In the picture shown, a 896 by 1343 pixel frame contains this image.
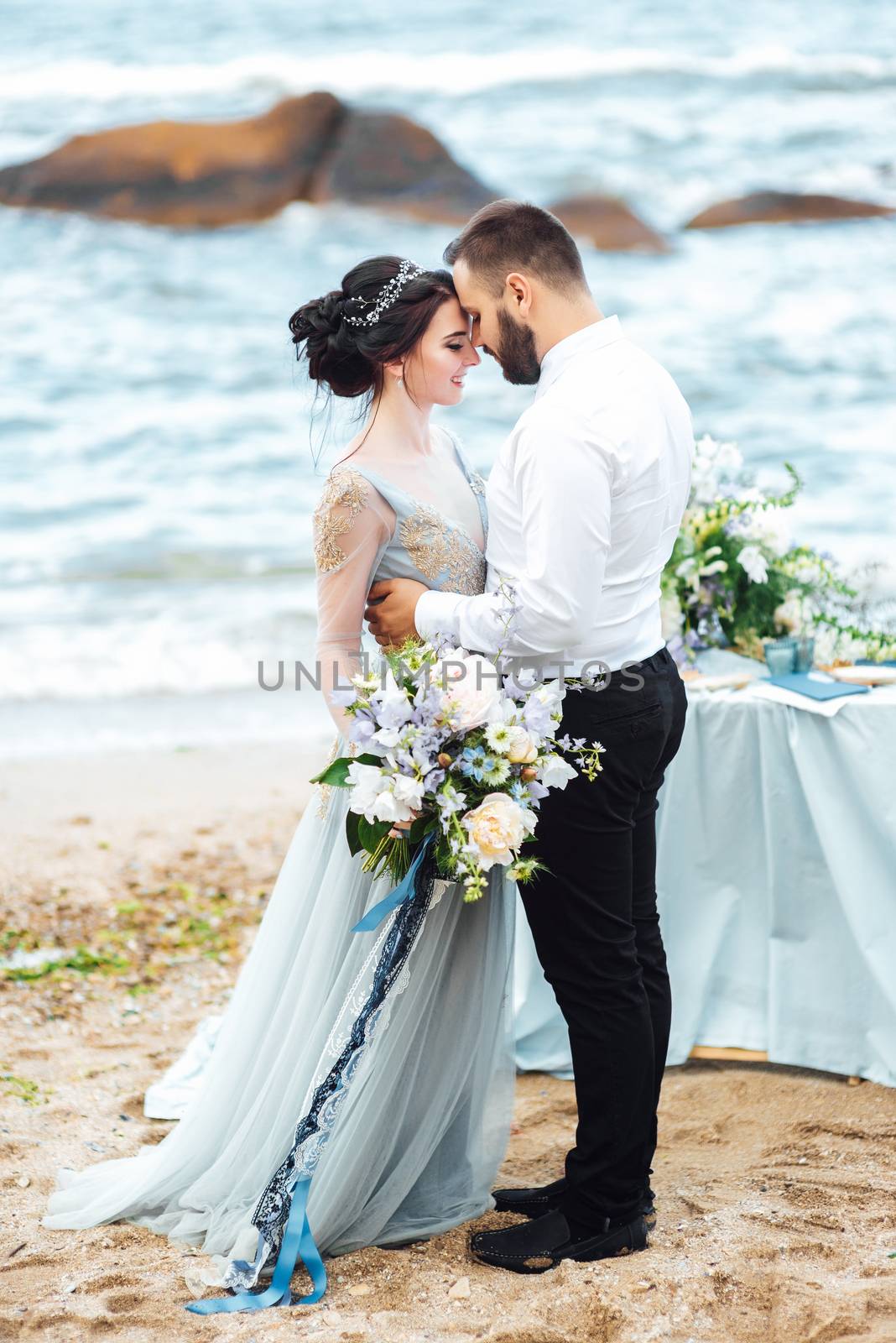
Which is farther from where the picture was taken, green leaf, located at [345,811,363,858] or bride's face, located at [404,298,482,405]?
bride's face, located at [404,298,482,405]

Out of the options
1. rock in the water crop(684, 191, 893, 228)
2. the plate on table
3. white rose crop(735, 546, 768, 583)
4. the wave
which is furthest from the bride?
the wave

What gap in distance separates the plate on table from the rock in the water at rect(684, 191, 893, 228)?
14.4 metres

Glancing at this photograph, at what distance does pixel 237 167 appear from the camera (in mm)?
16312

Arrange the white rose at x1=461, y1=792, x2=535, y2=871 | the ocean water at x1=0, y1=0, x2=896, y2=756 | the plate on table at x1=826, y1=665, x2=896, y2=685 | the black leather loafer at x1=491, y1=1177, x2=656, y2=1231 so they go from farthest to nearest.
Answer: the ocean water at x1=0, y1=0, x2=896, y2=756
the plate on table at x1=826, y1=665, x2=896, y2=685
the black leather loafer at x1=491, y1=1177, x2=656, y2=1231
the white rose at x1=461, y1=792, x2=535, y2=871

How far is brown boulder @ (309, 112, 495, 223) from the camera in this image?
51.7 ft

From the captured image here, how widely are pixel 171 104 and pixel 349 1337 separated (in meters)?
17.0

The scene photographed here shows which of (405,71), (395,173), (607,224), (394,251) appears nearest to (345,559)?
(394,251)

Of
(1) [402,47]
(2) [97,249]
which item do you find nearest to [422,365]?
(2) [97,249]

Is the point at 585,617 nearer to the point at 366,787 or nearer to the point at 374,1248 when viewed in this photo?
the point at 366,787

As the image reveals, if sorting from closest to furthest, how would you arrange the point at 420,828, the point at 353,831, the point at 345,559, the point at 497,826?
the point at 497,826
the point at 420,828
the point at 353,831
the point at 345,559

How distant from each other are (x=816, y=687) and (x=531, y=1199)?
1.39 meters

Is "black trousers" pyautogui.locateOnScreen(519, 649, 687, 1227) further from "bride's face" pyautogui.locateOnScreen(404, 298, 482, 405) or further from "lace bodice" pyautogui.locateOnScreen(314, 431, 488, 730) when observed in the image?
"bride's face" pyautogui.locateOnScreen(404, 298, 482, 405)

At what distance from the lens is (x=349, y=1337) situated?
2.20 meters

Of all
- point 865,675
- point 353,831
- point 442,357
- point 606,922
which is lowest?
point 606,922
